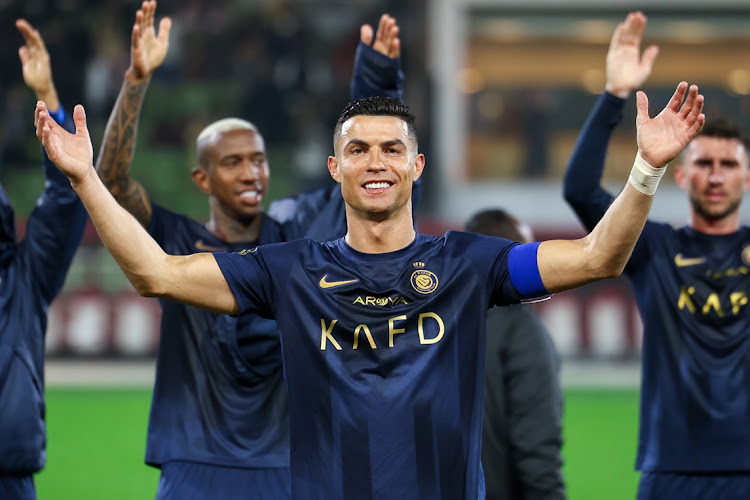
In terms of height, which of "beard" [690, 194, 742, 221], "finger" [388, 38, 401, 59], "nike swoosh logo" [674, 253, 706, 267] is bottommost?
"nike swoosh logo" [674, 253, 706, 267]

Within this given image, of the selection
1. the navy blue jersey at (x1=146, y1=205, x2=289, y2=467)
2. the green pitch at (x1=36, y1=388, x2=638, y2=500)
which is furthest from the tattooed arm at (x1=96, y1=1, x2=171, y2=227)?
the green pitch at (x1=36, y1=388, x2=638, y2=500)

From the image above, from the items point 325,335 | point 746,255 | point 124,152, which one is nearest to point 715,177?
point 746,255

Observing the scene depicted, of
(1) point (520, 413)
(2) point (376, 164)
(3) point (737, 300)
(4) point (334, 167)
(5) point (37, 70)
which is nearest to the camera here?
(2) point (376, 164)

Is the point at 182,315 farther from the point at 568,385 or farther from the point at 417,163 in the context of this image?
the point at 568,385

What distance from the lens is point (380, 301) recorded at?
12.6 feet

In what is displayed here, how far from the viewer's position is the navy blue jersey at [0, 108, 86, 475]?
4945mm

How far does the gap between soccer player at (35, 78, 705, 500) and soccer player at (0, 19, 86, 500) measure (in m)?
1.47

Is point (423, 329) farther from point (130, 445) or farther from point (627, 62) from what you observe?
point (130, 445)

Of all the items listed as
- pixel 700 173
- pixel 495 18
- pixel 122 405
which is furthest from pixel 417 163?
pixel 495 18

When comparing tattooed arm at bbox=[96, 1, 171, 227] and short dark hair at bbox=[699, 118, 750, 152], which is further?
short dark hair at bbox=[699, 118, 750, 152]

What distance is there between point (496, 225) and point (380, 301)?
5.54 ft

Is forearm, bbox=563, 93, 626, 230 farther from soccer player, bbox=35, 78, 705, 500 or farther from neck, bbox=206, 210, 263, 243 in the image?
neck, bbox=206, 210, 263, 243

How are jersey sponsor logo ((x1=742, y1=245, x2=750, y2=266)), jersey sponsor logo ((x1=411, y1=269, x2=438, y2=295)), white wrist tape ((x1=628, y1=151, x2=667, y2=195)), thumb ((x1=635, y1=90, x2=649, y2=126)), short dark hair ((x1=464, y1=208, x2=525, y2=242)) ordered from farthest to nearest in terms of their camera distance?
short dark hair ((x1=464, y1=208, x2=525, y2=242))
jersey sponsor logo ((x1=742, y1=245, x2=750, y2=266))
jersey sponsor logo ((x1=411, y1=269, x2=438, y2=295))
thumb ((x1=635, y1=90, x2=649, y2=126))
white wrist tape ((x1=628, y1=151, x2=667, y2=195))

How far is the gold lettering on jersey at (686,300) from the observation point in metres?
5.17
